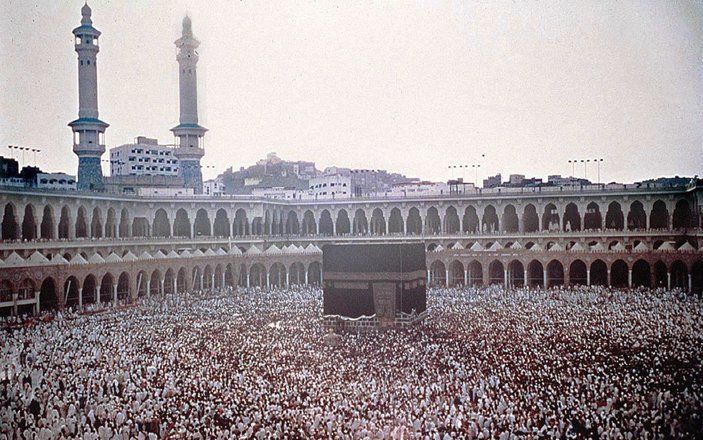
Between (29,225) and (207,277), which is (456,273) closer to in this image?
(207,277)

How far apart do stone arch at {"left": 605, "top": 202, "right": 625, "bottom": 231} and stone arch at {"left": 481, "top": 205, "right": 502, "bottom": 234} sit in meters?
6.33

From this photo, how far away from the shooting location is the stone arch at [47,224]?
2981cm

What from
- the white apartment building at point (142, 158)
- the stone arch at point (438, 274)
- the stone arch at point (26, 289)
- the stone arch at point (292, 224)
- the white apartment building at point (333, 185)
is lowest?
the stone arch at point (438, 274)

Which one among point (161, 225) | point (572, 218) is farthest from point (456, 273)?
point (161, 225)

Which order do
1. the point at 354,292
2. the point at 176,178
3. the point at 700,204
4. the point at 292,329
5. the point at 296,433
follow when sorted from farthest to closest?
1. the point at 176,178
2. the point at 700,204
3. the point at 354,292
4. the point at 292,329
5. the point at 296,433

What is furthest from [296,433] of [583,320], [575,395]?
[583,320]

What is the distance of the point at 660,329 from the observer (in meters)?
18.8

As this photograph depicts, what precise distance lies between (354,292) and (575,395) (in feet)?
34.4

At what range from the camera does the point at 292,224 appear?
44.0 meters

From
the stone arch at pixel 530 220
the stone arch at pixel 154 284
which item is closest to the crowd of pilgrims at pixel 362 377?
the stone arch at pixel 154 284

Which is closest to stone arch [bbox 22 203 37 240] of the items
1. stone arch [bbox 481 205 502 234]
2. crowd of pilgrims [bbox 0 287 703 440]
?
crowd of pilgrims [bbox 0 287 703 440]

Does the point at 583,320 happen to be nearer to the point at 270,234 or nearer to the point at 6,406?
the point at 6,406

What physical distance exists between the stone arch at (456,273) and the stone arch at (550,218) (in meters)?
5.90

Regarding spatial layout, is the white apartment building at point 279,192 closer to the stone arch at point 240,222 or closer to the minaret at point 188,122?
the minaret at point 188,122
